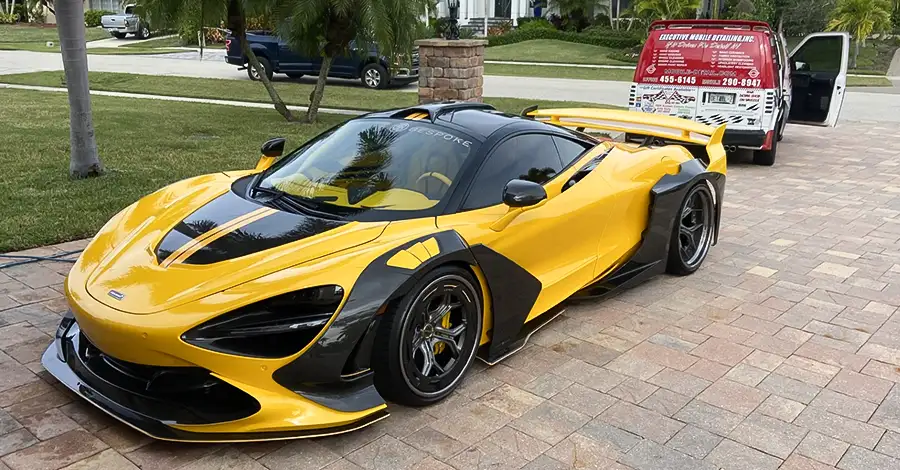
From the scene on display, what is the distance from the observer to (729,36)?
9797mm

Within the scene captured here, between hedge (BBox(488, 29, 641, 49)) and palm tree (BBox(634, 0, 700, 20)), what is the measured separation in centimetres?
222

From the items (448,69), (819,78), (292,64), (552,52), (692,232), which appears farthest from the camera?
(552,52)

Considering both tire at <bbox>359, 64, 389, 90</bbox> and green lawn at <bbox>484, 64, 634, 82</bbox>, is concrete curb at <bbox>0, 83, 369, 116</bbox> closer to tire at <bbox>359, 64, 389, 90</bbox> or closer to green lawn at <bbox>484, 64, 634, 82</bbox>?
tire at <bbox>359, 64, 389, 90</bbox>

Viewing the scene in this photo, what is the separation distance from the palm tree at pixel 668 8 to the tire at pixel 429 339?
93.1ft

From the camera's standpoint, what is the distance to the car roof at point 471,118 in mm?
4289

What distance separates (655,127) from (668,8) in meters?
26.2

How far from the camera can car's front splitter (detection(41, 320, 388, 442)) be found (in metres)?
2.95

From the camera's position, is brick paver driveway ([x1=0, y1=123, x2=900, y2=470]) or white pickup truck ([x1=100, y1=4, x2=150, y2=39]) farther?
white pickup truck ([x1=100, y1=4, x2=150, y2=39])

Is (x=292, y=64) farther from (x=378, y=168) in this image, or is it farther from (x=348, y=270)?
(x=348, y=270)

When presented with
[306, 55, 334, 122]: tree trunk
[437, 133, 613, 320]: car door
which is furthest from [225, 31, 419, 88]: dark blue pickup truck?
[437, 133, 613, 320]: car door

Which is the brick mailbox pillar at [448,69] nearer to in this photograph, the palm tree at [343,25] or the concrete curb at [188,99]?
the palm tree at [343,25]

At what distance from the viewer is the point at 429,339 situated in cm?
348

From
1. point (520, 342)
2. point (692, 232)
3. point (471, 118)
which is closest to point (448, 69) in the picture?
point (692, 232)

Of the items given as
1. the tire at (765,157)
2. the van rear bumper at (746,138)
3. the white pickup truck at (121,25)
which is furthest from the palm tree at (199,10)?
the white pickup truck at (121,25)
